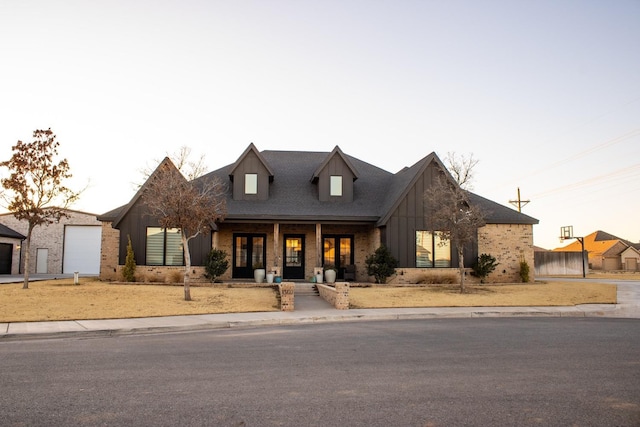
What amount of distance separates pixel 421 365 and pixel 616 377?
111 inches

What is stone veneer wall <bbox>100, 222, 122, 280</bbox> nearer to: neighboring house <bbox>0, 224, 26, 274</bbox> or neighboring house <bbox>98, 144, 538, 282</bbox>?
neighboring house <bbox>98, 144, 538, 282</bbox>

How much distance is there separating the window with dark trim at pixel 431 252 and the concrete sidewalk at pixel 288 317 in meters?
8.09

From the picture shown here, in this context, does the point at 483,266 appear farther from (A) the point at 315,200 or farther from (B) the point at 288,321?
(B) the point at 288,321

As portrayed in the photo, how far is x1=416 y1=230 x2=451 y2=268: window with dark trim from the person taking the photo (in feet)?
86.4

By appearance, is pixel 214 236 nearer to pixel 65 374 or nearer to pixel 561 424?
pixel 65 374

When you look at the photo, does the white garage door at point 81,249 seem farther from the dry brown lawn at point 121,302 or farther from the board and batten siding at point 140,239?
the dry brown lawn at point 121,302

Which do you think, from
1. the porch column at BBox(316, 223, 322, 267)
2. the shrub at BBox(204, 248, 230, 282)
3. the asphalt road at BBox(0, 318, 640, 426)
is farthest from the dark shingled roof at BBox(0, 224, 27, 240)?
the asphalt road at BBox(0, 318, 640, 426)

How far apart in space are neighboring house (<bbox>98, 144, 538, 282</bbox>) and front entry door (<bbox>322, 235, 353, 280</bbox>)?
2.2 inches

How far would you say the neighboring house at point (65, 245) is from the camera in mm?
39562

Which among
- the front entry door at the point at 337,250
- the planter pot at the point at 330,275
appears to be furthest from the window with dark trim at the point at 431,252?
the planter pot at the point at 330,275

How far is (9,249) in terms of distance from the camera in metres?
38.1

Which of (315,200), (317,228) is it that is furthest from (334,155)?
(317,228)

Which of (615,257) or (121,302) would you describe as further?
(615,257)

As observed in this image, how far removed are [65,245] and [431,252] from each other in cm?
2918
